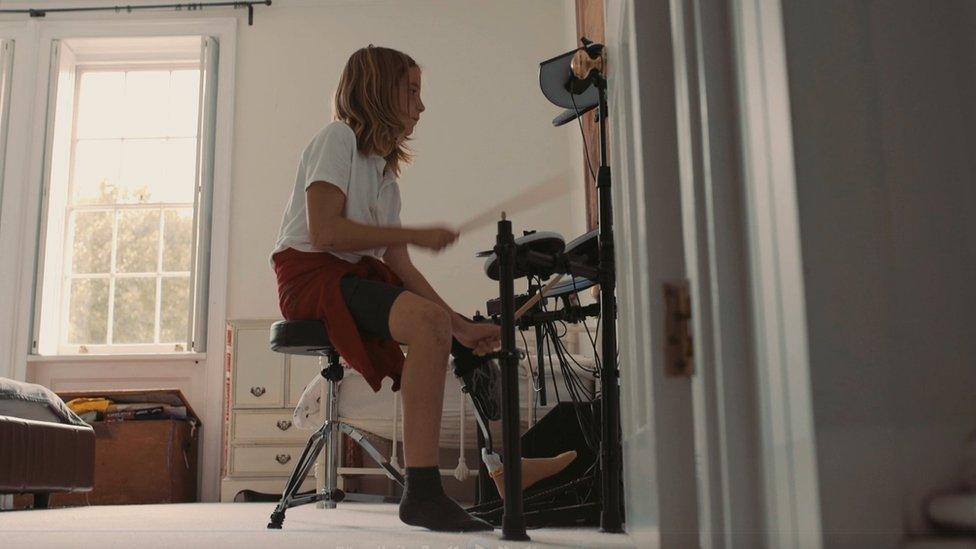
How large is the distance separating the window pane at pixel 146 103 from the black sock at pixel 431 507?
174 inches

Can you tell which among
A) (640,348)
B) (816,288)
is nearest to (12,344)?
(640,348)

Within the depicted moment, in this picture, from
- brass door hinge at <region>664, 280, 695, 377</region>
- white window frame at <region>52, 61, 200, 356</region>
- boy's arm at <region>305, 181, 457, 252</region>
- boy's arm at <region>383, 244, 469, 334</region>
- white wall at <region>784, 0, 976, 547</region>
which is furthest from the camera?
white window frame at <region>52, 61, 200, 356</region>

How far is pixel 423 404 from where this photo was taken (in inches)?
82.0

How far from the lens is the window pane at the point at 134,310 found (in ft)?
18.4

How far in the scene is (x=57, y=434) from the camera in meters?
3.92

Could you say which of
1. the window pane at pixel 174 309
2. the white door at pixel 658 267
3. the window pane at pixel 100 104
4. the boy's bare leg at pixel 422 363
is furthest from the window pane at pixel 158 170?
the white door at pixel 658 267

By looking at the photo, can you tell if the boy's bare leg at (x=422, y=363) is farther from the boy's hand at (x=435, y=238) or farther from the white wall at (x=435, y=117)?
the white wall at (x=435, y=117)

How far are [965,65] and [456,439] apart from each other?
11.5 ft

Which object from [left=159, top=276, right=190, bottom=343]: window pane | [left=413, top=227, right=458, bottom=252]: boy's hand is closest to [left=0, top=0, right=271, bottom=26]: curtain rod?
[left=159, top=276, right=190, bottom=343]: window pane

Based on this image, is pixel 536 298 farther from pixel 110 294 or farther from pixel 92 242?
pixel 92 242

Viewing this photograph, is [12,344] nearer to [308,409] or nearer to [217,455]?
[217,455]

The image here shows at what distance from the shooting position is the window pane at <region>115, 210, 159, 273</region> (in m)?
5.69

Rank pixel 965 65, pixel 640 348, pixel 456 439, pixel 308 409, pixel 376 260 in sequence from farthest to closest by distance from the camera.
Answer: pixel 456 439 < pixel 308 409 < pixel 376 260 < pixel 640 348 < pixel 965 65

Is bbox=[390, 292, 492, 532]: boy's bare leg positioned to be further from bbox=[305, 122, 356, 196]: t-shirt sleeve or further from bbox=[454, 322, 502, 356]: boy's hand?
bbox=[305, 122, 356, 196]: t-shirt sleeve
